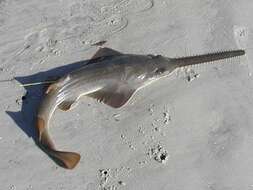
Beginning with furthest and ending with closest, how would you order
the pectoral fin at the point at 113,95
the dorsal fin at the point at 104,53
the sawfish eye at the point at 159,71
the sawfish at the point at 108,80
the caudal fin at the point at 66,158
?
the dorsal fin at the point at 104,53 < the sawfish eye at the point at 159,71 < the pectoral fin at the point at 113,95 < the sawfish at the point at 108,80 < the caudal fin at the point at 66,158

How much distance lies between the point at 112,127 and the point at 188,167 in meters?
0.96

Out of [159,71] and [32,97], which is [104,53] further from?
[32,97]

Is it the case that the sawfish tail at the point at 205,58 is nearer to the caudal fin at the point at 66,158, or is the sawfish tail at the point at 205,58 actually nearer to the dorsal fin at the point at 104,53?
the dorsal fin at the point at 104,53

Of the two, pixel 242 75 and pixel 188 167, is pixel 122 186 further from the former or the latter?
pixel 242 75

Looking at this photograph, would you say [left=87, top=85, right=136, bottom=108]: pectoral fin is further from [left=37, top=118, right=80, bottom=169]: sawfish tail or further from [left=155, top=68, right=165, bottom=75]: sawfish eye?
[left=37, top=118, right=80, bottom=169]: sawfish tail

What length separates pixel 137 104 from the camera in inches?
235

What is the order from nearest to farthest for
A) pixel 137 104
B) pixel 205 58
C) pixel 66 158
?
pixel 66 158, pixel 137 104, pixel 205 58

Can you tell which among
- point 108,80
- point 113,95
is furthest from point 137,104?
point 108,80

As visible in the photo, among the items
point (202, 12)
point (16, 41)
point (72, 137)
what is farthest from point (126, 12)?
point (72, 137)

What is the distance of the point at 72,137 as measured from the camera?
5.77 meters

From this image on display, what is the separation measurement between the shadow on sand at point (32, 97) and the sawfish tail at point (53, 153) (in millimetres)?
146

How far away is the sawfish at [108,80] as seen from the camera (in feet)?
19.1

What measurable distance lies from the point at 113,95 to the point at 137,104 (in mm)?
294

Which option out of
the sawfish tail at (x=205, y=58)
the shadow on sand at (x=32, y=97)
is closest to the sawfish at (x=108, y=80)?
the sawfish tail at (x=205, y=58)
